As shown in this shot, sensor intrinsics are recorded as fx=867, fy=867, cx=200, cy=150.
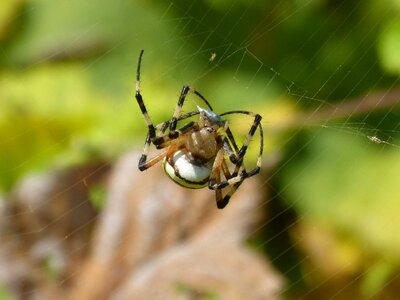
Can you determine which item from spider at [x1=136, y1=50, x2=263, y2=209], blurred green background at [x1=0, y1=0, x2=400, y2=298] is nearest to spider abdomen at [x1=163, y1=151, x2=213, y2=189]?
spider at [x1=136, y1=50, x2=263, y2=209]

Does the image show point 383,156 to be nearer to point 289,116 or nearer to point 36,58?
point 289,116

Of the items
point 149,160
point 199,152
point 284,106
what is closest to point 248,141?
point 199,152

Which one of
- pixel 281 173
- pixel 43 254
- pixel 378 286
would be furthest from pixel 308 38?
pixel 43 254

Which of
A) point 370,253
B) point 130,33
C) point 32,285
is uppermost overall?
point 130,33

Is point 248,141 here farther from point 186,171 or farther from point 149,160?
point 149,160

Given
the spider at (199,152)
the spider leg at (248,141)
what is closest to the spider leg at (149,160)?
the spider at (199,152)

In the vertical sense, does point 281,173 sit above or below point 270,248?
above
